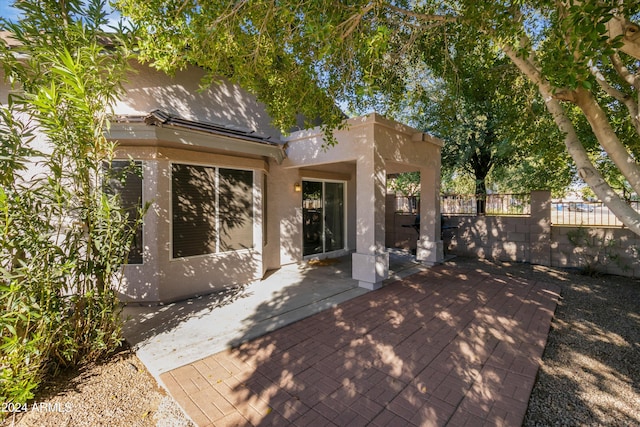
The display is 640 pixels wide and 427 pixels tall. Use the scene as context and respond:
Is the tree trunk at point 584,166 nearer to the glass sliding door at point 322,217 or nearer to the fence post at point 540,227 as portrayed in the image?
the fence post at point 540,227

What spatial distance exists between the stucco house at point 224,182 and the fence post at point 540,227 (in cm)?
312

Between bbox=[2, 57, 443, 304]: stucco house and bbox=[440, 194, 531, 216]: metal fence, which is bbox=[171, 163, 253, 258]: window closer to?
bbox=[2, 57, 443, 304]: stucco house

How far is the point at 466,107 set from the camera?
12.6 m

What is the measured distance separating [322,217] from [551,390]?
25.2 feet

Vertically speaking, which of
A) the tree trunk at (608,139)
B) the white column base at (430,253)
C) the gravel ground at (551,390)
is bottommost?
the gravel ground at (551,390)

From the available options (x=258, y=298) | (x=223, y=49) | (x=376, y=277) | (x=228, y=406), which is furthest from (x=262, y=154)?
(x=228, y=406)

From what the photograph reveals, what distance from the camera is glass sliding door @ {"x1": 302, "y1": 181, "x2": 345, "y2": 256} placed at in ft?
32.1

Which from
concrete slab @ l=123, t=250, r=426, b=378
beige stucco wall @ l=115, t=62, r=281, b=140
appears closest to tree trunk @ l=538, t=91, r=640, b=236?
concrete slab @ l=123, t=250, r=426, b=378

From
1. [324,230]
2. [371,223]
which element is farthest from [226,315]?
[324,230]

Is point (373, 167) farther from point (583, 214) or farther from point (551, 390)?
point (583, 214)

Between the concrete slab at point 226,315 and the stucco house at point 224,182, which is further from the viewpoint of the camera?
the stucco house at point 224,182

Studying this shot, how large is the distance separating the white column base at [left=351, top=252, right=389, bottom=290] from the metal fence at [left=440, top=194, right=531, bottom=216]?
20.0 ft

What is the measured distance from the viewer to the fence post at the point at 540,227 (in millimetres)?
8992

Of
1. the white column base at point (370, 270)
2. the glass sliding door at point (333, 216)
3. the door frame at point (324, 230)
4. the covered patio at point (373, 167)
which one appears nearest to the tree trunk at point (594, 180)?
the covered patio at point (373, 167)
